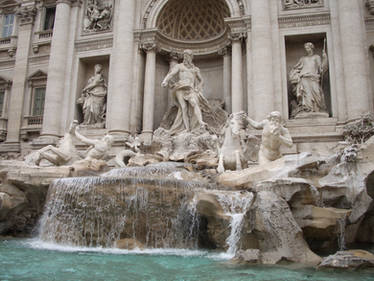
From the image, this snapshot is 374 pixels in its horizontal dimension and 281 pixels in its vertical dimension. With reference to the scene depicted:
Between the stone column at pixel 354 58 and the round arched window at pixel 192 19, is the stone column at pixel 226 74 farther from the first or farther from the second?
the stone column at pixel 354 58

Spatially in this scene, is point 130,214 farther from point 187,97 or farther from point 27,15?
point 27,15

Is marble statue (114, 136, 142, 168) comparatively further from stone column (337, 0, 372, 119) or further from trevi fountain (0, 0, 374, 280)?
stone column (337, 0, 372, 119)

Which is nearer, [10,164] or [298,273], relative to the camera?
[298,273]

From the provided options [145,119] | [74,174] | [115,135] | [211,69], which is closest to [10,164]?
[74,174]

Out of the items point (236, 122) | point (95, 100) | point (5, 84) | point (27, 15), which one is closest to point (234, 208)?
point (236, 122)

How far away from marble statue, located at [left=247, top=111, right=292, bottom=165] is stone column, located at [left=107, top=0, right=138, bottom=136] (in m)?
7.37

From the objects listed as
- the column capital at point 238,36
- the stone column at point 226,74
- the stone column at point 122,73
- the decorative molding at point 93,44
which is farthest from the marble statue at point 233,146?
the decorative molding at point 93,44

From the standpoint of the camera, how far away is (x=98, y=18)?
18016 millimetres

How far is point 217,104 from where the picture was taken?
1617 centimetres

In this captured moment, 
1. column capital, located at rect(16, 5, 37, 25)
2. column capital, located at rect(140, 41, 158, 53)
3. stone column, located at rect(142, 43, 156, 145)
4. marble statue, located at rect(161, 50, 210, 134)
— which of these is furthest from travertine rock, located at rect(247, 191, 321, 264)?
column capital, located at rect(16, 5, 37, 25)

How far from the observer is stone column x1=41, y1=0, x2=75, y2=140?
16.8 metres

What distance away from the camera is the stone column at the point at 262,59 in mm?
14250

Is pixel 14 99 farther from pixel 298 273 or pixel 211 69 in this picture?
pixel 298 273

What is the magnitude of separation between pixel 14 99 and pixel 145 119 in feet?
26.4
